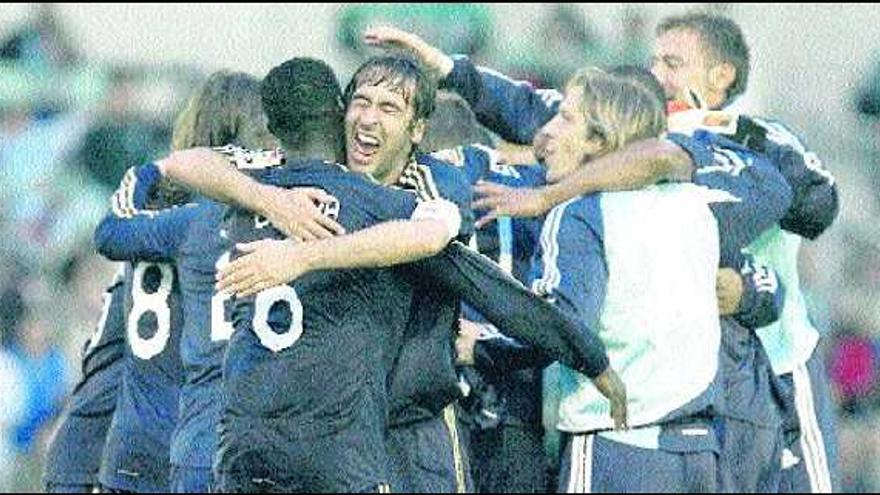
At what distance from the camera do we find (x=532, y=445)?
9.49 metres

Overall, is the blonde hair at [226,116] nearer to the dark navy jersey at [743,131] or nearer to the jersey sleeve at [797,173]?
the dark navy jersey at [743,131]

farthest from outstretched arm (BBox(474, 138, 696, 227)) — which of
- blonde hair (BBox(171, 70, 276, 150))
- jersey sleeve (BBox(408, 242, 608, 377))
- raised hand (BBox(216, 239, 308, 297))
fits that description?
raised hand (BBox(216, 239, 308, 297))

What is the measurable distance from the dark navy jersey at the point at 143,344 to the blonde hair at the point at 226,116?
0.56ft

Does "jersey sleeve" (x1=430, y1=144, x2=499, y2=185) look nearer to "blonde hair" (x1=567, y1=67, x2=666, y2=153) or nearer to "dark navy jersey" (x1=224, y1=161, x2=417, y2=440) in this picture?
"blonde hair" (x1=567, y1=67, x2=666, y2=153)

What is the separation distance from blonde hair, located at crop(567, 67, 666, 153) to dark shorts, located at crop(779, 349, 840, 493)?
1.34 meters

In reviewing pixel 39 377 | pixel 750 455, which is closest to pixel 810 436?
pixel 750 455

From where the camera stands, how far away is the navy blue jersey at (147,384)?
9.43 metres

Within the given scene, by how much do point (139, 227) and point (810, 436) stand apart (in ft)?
8.15

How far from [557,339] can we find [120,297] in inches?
85.2

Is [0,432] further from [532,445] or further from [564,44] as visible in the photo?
[532,445]

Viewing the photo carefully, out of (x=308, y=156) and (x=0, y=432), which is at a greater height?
(x=308, y=156)

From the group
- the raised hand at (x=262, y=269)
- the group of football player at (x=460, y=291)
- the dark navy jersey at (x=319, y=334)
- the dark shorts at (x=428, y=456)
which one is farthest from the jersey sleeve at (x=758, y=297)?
the raised hand at (x=262, y=269)

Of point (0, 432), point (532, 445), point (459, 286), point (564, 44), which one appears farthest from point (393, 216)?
point (564, 44)

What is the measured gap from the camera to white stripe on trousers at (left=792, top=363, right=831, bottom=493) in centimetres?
1027
